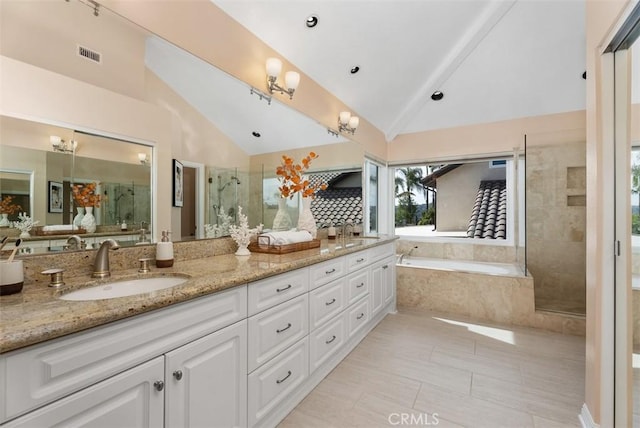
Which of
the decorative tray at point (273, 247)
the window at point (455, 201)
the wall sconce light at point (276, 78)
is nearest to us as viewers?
the decorative tray at point (273, 247)

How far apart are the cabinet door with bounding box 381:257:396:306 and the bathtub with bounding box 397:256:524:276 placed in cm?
40

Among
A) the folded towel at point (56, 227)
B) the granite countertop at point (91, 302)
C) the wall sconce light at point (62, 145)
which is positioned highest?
the wall sconce light at point (62, 145)

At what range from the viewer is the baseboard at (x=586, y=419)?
5.13ft

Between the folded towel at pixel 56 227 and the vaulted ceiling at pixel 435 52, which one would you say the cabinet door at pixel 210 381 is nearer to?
the folded towel at pixel 56 227

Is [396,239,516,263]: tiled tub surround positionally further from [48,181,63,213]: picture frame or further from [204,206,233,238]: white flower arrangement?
[48,181,63,213]: picture frame

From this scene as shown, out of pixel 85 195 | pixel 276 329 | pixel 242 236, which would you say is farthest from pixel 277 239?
pixel 85 195

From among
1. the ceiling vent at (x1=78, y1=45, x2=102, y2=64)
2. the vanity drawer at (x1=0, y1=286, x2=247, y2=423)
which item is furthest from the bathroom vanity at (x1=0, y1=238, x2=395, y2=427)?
the ceiling vent at (x1=78, y1=45, x2=102, y2=64)

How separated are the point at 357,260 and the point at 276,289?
3.58 feet

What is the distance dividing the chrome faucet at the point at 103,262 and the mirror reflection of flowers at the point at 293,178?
142 cm

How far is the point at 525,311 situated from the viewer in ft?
10.1

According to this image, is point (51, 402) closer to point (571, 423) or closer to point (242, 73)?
point (242, 73)

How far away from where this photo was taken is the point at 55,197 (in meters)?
1.20

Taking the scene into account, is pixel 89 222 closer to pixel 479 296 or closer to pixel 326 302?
pixel 326 302

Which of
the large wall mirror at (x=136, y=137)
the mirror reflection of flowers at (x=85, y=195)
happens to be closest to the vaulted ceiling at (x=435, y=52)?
the large wall mirror at (x=136, y=137)
